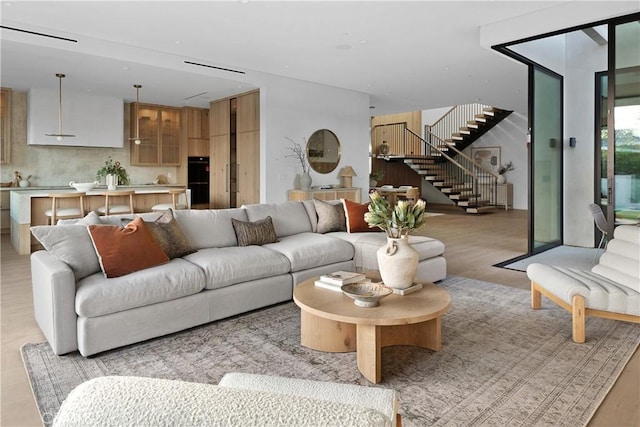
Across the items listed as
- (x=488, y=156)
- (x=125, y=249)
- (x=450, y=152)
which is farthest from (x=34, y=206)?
(x=488, y=156)

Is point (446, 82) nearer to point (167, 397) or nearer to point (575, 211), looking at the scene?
point (575, 211)

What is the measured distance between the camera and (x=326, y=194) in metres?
8.21

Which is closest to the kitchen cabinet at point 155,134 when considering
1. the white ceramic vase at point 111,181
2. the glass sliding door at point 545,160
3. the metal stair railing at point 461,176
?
the white ceramic vase at point 111,181

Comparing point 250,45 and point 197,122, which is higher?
point 250,45

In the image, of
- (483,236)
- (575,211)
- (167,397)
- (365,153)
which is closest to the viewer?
(167,397)

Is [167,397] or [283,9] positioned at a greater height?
[283,9]

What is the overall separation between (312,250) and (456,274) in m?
1.99

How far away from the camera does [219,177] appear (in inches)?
361

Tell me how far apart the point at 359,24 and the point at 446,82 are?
3.69 meters

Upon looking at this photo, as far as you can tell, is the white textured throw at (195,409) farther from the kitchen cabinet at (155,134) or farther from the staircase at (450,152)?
the staircase at (450,152)

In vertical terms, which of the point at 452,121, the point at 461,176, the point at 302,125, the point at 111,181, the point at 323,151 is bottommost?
the point at 111,181

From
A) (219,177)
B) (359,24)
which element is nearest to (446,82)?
(359,24)

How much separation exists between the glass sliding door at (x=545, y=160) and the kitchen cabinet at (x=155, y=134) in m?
7.68

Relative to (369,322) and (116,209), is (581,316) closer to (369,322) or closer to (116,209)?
(369,322)
